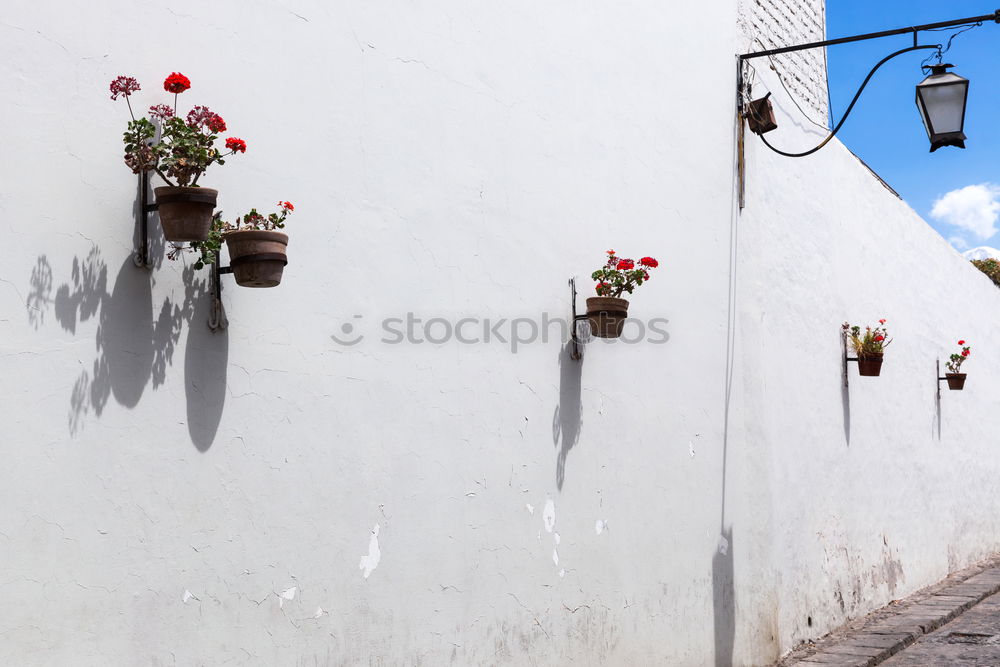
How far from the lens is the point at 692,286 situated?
5.70 metres

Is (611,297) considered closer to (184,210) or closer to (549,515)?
(549,515)

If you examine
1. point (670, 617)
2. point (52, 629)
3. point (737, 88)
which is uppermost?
point (737, 88)

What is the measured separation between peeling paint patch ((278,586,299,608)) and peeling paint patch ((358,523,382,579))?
12.3 inches

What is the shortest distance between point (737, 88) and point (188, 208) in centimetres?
465

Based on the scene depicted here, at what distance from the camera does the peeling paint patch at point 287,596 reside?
10.4 ft

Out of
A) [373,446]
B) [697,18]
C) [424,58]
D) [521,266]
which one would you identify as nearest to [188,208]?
[373,446]

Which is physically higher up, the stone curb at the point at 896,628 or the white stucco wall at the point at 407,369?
the white stucco wall at the point at 407,369

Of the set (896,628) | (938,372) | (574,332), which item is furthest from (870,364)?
(574,332)

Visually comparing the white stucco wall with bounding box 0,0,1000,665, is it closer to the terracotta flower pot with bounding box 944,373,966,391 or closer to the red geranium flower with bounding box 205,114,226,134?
the red geranium flower with bounding box 205,114,226,134

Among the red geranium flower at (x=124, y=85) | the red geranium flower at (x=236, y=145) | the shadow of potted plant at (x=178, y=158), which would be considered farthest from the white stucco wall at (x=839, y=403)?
the red geranium flower at (x=124, y=85)

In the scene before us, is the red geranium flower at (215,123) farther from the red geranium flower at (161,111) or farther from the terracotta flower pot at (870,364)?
the terracotta flower pot at (870,364)

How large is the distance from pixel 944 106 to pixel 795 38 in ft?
9.72

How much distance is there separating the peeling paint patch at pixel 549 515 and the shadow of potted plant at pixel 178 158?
2199 mm

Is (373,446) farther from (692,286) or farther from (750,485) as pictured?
(750,485)
